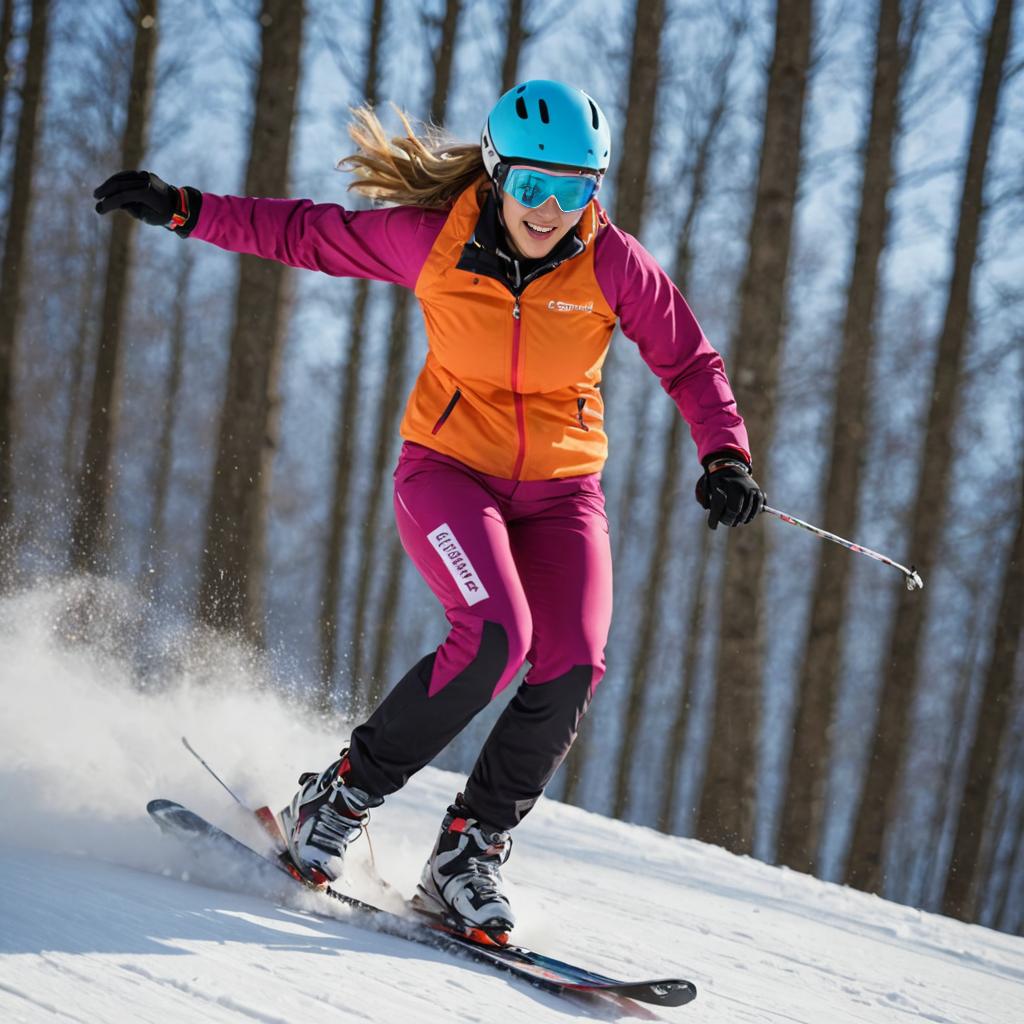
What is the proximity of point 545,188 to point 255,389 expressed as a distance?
578cm

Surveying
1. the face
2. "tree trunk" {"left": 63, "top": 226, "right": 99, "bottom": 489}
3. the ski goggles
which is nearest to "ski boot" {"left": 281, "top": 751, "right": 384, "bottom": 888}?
the face

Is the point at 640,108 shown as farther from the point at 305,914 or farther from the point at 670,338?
the point at 305,914

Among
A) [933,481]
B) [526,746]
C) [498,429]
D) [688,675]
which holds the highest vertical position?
[933,481]

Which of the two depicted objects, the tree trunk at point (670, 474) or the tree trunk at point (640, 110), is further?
the tree trunk at point (670, 474)

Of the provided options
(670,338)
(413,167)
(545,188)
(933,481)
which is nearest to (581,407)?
(670,338)

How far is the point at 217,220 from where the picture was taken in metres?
3.24

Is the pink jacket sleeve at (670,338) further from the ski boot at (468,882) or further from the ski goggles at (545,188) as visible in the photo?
the ski boot at (468,882)

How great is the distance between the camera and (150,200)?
10.4ft

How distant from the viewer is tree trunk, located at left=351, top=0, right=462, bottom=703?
10820 millimetres

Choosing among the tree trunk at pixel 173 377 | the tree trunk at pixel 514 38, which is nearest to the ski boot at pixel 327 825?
the tree trunk at pixel 514 38

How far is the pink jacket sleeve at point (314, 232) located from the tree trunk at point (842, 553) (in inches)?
287

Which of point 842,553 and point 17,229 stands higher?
point 17,229

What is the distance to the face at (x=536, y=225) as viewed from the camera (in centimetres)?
289

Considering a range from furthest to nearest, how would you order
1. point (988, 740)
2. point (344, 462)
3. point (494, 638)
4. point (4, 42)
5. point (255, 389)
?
point (344, 462) → point (4, 42) → point (988, 740) → point (255, 389) → point (494, 638)
